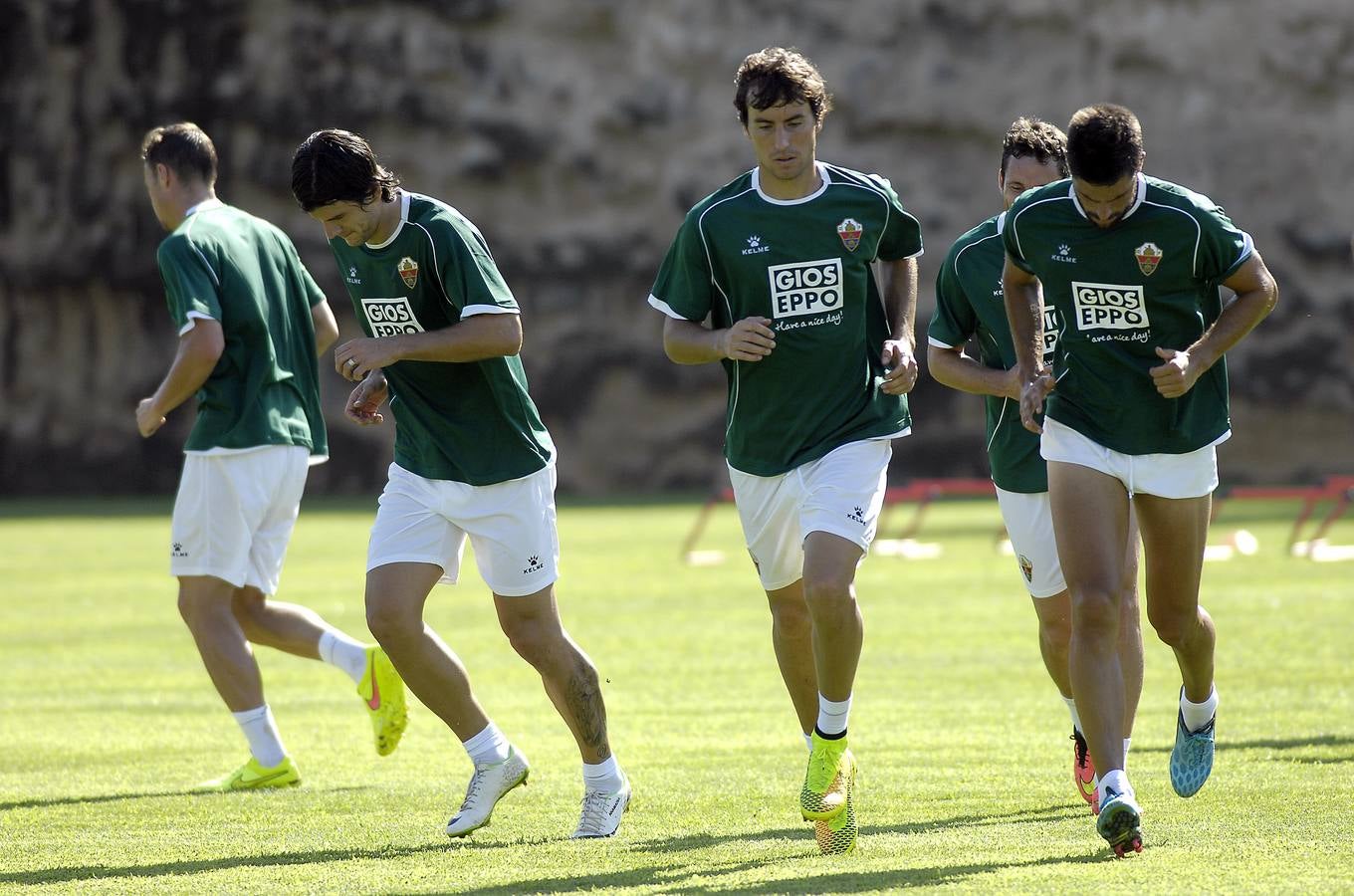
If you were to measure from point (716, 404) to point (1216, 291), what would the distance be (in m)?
27.6

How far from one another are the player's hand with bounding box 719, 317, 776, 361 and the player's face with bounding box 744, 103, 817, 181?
493 mm

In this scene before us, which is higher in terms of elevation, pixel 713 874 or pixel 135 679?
pixel 713 874

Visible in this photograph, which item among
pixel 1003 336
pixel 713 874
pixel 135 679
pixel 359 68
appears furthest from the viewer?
pixel 359 68

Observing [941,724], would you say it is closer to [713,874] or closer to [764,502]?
[764,502]

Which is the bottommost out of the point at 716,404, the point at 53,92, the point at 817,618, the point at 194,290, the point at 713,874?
the point at 716,404

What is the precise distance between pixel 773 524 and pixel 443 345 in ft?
3.84

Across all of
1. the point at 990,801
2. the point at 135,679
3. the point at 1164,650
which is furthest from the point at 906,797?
the point at 135,679

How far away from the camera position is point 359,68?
32469mm

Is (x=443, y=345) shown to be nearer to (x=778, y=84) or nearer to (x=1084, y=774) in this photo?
(x=778, y=84)

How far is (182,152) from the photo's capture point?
7555mm

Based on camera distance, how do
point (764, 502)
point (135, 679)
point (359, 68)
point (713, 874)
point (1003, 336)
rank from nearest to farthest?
point (713, 874) → point (764, 502) → point (1003, 336) → point (135, 679) → point (359, 68)

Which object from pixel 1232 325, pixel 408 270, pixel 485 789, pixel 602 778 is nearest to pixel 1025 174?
pixel 1232 325

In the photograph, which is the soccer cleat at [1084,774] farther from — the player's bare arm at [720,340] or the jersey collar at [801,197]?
the jersey collar at [801,197]

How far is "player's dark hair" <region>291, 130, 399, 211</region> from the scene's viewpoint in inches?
227
